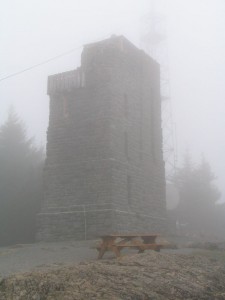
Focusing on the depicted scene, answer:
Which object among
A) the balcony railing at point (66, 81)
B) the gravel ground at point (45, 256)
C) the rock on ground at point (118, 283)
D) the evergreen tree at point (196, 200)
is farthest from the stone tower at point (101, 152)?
the evergreen tree at point (196, 200)

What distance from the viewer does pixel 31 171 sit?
79.0 feet

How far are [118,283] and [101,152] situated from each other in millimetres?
12497

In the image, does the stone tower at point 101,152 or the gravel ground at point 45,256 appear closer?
the gravel ground at point 45,256

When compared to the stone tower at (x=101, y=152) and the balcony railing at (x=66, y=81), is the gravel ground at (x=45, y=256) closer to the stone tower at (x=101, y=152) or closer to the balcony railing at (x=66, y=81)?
the stone tower at (x=101, y=152)

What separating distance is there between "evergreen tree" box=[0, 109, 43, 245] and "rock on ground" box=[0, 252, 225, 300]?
15.2 m

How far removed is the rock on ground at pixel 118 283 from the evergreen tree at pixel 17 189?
1520 cm

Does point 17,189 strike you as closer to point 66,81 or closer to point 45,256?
point 66,81

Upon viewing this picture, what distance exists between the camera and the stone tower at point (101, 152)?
695 inches

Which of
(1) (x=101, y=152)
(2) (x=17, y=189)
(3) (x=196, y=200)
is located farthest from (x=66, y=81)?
(3) (x=196, y=200)

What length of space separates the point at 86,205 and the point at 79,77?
626 cm

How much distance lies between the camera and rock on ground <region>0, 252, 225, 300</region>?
5273 mm

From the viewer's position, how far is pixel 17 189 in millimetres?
23047

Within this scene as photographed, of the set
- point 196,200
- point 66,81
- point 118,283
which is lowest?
point 118,283

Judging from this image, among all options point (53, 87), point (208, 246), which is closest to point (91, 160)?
point (53, 87)
